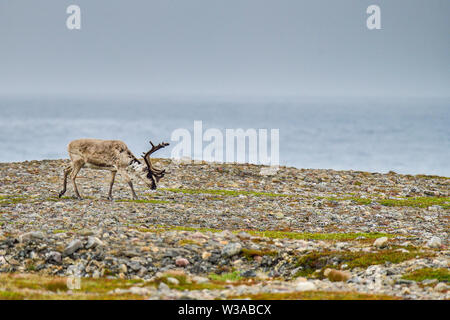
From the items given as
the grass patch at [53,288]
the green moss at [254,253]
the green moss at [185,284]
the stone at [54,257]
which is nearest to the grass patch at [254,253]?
the green moss at [254,253]

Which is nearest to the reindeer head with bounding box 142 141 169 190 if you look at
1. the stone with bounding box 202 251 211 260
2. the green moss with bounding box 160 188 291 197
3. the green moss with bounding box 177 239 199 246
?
the green moss with bounding box 160 188 291 197

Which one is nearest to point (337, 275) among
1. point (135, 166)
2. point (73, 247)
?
point (73, 247)

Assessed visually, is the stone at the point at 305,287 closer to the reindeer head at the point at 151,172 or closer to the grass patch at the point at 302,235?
the grass patch at the point at 302,235

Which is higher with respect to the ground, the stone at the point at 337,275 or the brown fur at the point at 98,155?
the brown fur at the point at 98,155

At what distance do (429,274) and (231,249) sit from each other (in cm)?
632

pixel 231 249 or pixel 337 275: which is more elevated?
pixel 231 249

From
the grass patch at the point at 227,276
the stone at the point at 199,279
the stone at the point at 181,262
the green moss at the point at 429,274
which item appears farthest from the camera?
the stone at the point at 181,262

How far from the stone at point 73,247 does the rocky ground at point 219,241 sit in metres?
0.03

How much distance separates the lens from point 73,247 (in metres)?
17.0

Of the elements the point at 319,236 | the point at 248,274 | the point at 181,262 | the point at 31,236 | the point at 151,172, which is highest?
the point at 151,172

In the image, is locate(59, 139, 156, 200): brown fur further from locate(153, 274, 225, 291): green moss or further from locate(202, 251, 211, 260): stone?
locate(153, 274, 225, 291): green moss

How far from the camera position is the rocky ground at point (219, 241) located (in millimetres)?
13414

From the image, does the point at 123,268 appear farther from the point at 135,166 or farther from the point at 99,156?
the point at 135,166

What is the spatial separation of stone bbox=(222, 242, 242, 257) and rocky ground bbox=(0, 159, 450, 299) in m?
0.05
